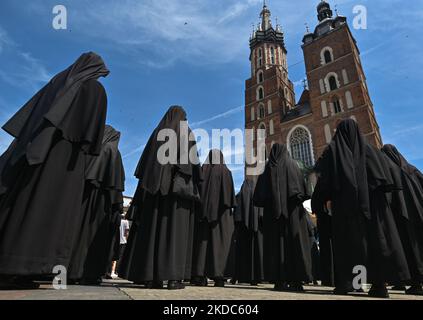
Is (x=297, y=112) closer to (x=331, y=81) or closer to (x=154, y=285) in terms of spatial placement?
(x=331, y=81)

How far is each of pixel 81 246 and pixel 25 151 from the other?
188 cm

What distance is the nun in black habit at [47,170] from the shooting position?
209cm

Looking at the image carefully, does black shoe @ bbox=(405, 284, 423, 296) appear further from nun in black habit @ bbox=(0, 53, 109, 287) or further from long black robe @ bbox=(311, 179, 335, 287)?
nun in black habit @ bbox=(0, 53, 109, 287)

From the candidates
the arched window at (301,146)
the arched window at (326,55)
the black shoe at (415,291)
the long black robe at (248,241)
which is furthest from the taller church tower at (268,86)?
the black shoe at (415,291)

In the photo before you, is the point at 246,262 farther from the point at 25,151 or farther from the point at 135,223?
the point at 25,151

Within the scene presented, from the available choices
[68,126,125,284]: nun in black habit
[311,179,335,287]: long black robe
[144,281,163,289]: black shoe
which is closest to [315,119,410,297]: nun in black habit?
[311,179,335,287]: long black robe

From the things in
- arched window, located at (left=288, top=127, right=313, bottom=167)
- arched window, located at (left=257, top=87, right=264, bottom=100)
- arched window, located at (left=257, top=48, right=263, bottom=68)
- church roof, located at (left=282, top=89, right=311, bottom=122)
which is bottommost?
arched window, located at (left=288, top=127, right=313, bottom=167)

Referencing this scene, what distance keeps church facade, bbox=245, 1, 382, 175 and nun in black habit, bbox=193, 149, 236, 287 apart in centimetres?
2641

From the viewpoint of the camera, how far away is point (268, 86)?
129ft

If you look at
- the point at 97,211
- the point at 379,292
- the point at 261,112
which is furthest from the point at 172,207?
the point at 261,112

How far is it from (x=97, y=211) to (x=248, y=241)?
3.48 m

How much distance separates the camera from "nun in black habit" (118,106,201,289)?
3.11 m

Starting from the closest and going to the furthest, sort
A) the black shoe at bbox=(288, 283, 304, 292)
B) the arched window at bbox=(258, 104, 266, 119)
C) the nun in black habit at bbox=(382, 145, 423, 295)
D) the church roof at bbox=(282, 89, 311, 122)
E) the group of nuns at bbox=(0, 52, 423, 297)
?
the group of nuns at bbox=(0, 52, 423, 297)
the black shoe at bbox=(288, 283, 304, 292)
the nun in black habit at bbox=(382, 145, 423, 295)
the church roof at bbox=(282, 89, 311, 122)
the arched window at bbox=(258, 104, 266, 119)

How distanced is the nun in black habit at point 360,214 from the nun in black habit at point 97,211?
3.10 metres
